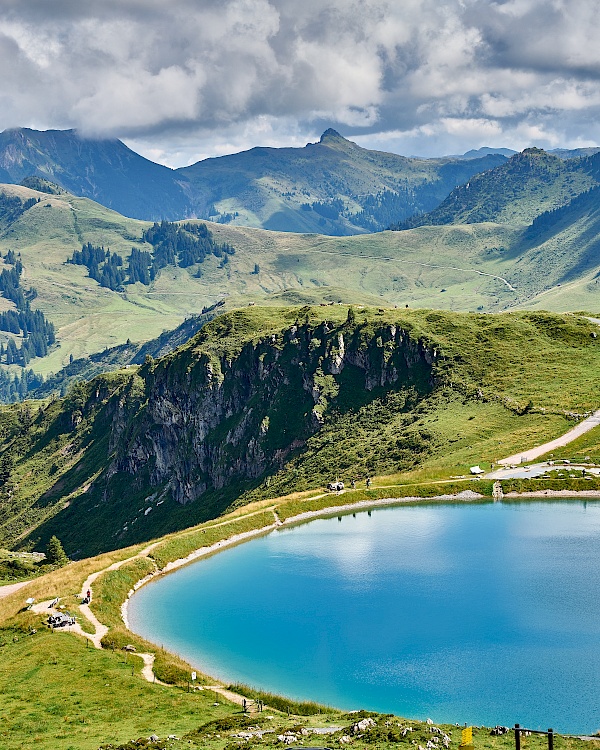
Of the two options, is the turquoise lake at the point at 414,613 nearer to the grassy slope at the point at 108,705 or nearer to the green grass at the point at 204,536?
the green grass at the point at 204,536

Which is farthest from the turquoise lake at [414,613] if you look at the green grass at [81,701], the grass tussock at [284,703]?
the green grass at [81,701]

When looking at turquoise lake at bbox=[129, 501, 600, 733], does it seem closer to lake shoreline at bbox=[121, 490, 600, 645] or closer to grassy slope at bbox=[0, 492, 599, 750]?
lake shoreline at bbox=[121, 490, 600, 645]

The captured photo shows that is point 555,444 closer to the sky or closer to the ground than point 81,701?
closer to the sky

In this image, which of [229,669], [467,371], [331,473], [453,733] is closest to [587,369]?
[467,371]

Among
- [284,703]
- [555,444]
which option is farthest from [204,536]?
[555,444]

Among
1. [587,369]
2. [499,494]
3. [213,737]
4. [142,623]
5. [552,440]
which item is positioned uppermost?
[587,369]

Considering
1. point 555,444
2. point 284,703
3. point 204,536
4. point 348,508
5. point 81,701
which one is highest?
point 555,444

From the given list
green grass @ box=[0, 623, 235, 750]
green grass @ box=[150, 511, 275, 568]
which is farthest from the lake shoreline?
green grass @ box=[0, 623, 235, 750]

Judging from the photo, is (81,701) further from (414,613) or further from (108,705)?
(414,613)

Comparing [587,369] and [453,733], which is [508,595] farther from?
[587,369]
